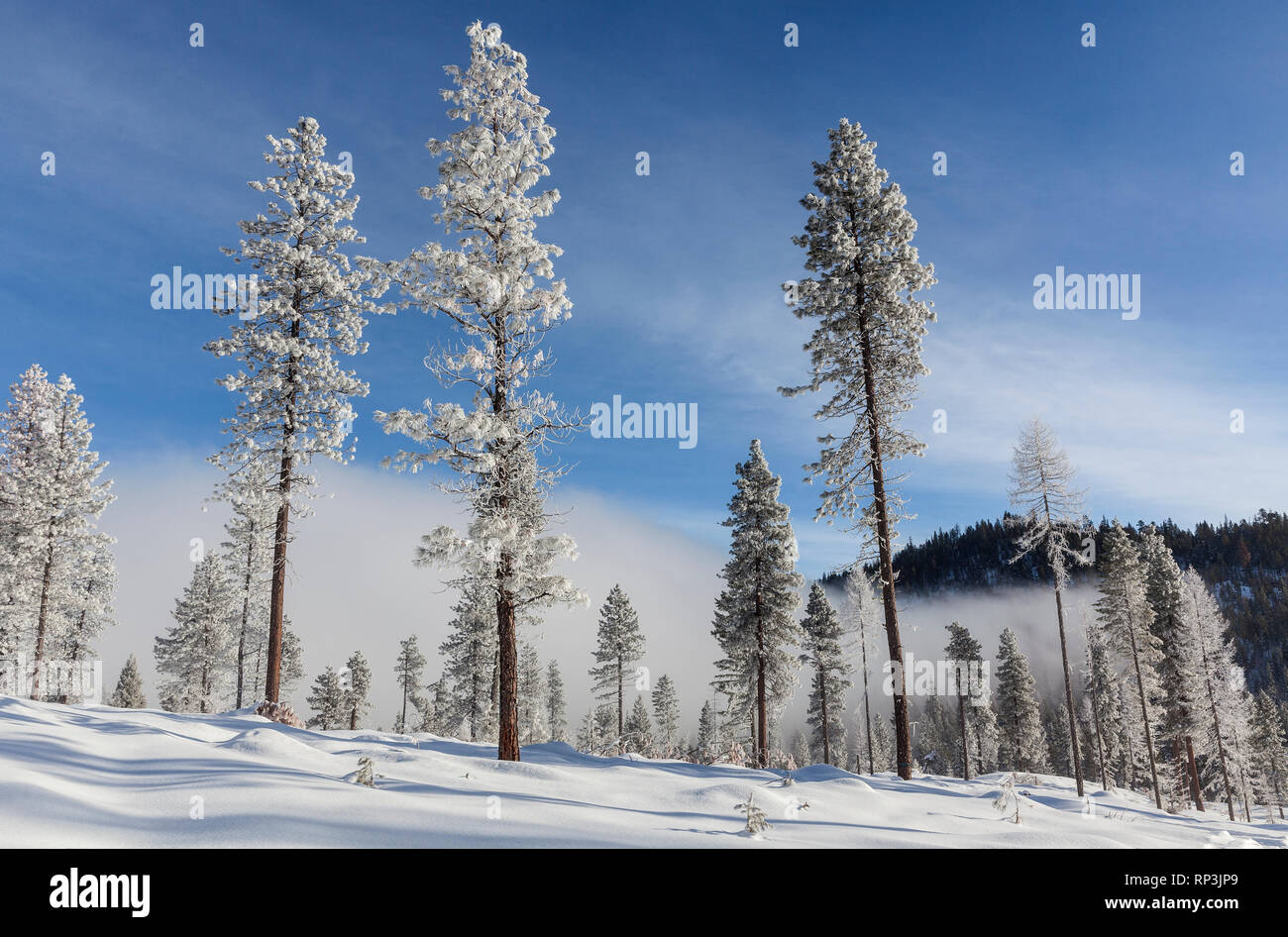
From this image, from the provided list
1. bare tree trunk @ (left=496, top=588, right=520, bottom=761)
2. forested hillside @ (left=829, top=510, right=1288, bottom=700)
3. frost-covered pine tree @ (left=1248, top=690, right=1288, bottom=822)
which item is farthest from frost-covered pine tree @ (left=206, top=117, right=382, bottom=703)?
forested hillside @ (left=829, top=510, right=1288, bottom=700)

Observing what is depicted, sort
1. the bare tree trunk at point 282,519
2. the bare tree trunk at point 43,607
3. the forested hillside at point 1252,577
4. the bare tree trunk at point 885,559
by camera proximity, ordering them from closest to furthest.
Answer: the bare tree trunk at point 885,559, the bare tree trunk at point 282,519, the bare tree trunk at point 43,607, the forested hillside at point 1252,577

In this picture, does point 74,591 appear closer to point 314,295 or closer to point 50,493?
point 50,493

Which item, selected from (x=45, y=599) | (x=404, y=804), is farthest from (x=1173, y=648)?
(x=45, y=599)

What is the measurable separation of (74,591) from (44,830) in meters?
35.6

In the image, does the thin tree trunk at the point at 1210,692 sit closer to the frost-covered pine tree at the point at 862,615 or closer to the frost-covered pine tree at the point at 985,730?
the frost-covered pine tree at the point at 985,730

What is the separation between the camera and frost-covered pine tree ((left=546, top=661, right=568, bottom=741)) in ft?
235

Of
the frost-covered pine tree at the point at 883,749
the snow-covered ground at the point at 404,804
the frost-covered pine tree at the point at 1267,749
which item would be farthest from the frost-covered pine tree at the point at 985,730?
the snow-covered ground at the point at 404,804

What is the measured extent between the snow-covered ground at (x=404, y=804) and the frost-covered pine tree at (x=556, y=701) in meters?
62.6

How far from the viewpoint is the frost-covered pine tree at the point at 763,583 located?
101 feet

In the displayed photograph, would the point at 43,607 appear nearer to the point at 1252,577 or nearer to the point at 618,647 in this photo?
the point at 618,647

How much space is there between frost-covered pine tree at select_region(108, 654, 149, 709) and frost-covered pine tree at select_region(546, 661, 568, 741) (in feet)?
127

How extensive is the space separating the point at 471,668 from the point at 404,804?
134 feet

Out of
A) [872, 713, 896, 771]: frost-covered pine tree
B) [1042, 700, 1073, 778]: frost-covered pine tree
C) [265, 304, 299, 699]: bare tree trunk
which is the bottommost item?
[872, 713, 896, 771]: frost-covered pine tree

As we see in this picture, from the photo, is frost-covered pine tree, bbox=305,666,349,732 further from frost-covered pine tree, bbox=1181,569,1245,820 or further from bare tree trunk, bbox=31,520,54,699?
frost-covered pine tree, bbox=1181,569,1245,820
